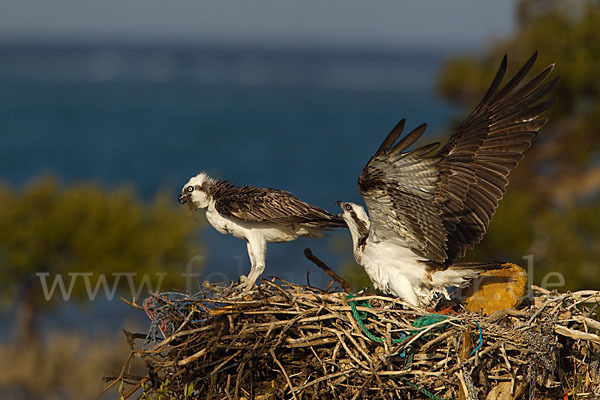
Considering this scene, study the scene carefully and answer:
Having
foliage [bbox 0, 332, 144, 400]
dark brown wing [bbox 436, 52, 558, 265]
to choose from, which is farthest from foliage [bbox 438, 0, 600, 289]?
foliage [bbox 0, 332, 144, 400]

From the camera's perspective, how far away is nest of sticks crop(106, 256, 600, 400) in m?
5.20

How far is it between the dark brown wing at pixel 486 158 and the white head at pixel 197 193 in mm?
1959

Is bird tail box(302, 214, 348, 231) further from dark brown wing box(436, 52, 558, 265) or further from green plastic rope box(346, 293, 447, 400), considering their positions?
green plastic rope box(346, 293, 447, 400)

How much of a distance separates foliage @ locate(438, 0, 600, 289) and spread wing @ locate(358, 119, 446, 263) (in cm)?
599

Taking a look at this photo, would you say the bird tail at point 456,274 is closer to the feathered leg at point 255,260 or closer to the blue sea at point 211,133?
the blue sea at point 211,133

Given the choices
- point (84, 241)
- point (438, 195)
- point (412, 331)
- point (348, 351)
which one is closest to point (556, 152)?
point (84, 241)

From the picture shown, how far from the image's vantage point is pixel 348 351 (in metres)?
5.20

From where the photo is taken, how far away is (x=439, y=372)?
524cm

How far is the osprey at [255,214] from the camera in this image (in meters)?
6.40

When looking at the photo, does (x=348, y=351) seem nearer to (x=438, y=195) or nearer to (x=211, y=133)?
(x=438, y=195)

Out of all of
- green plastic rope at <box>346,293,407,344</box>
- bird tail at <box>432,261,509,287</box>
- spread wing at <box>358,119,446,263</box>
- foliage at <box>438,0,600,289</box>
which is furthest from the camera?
foliage at <box>438,0,600,289</box>

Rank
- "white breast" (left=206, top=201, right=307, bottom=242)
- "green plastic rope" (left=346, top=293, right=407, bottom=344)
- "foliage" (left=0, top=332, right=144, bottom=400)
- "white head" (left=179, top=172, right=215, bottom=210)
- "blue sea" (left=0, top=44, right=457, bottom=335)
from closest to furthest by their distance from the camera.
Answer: "green plastic rope" (left=346, top=293, right=407, bottom=344) < "white breast" (left=206, top=201, right=307, bottom=242) < "white head" (left=179, top=172, right=215, bottom=210) < "foliage" (left=0, top=332, right=144, bottom=400) < "blue sea" (left=0, top=44, right=457, bottom=335)

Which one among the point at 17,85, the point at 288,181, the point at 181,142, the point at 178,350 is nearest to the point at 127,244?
the point at 178,350

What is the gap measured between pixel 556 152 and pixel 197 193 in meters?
11.9
